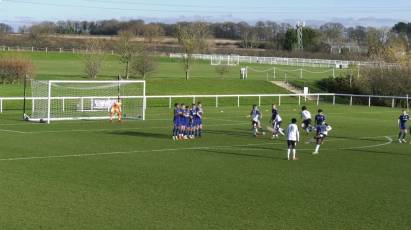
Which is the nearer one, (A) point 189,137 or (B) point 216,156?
(B) point 216,156

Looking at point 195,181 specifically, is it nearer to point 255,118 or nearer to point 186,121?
point 186,121

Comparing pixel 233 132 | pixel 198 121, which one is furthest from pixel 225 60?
pixel 198 121

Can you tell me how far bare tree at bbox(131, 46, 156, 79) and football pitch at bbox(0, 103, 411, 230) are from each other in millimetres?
38639

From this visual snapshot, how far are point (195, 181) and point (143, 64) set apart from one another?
54.4 m

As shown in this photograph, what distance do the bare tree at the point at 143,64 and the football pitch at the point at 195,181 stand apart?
3864cm

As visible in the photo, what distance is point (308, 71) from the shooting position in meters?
92.2

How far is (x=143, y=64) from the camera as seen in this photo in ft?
244

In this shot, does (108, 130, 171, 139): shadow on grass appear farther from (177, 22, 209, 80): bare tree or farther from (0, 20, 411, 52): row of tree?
(0, 20, 411, 52): row of tree

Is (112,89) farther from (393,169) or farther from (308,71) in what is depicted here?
(308,71)

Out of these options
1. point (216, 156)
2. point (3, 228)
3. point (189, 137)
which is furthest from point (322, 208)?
point (189, 137)

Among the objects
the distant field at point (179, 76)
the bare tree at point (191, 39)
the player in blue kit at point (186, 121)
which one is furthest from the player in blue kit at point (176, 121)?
Result: the bare tree at point (191, 39)

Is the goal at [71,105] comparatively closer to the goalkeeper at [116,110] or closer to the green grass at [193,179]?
the goalkeeper at [116,110]

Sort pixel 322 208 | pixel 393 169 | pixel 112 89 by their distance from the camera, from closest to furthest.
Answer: pixel 322 208, pixel 393 169, pixel 112 89

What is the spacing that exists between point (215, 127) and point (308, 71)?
54755 millimetres
